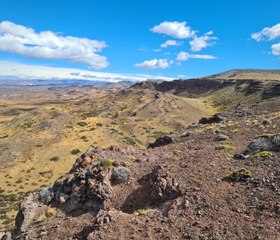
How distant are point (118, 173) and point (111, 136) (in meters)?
37.6

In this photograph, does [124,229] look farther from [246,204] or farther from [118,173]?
[246,204]

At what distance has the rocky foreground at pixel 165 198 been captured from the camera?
790cm

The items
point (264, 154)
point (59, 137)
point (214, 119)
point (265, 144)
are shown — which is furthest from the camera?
point (59, 137)

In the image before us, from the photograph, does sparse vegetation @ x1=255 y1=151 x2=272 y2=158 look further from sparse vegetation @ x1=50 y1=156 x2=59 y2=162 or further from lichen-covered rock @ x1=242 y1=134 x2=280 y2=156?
sparse vegetation @ x1=50 y1=156 x2=59 y2=162

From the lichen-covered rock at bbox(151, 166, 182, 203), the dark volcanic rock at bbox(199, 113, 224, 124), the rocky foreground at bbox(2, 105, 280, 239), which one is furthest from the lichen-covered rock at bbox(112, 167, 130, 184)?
the dark volcanic rock at bbox(199, 113, 224, 124)

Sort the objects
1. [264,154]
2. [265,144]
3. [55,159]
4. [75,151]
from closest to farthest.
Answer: [264,154] → [265,144] → [55,159] → [75,151]

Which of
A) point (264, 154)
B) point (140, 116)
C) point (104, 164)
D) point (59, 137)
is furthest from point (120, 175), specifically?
point (140, 116)

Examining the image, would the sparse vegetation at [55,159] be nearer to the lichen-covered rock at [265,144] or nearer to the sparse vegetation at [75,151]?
the sparse vegetation at [75,151]

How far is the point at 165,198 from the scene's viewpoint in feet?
34.0

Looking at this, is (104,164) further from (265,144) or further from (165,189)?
(265,144)

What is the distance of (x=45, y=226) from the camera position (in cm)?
1162

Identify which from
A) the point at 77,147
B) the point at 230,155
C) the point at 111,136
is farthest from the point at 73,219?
the point at 111,136

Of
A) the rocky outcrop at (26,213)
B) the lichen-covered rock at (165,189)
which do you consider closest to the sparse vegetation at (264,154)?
the lichen-covered rock at (165,189)

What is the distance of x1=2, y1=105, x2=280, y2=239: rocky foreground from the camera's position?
7902 millimetres
